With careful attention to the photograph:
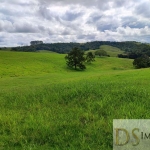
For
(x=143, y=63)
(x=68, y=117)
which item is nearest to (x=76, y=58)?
(x=143, y=63)

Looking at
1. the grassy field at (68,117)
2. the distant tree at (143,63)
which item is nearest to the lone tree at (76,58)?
the distant tree at (143,63)

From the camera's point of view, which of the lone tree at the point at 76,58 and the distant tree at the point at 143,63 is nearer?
the lone tree at the point at 76,58

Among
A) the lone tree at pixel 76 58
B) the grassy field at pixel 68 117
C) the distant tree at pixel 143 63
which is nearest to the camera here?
the grassy field at pixel 68 117

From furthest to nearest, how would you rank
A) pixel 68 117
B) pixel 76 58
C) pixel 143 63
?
pixel 143 63
pixel 76 58
pixel 68 117

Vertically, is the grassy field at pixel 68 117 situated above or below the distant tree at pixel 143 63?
above

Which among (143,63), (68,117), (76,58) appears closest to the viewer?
(68,117)

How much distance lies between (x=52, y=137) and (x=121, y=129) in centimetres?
225

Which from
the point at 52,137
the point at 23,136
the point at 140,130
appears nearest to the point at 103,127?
the point at 140,130

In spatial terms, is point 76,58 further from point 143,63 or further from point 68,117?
point 68,117

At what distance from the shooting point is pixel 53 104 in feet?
33.9

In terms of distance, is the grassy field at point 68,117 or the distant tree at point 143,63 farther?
the distant tree at point 143,63

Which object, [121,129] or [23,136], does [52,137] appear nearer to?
[23,136]

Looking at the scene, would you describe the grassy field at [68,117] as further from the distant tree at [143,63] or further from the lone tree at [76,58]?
the distant tree at [143,63]

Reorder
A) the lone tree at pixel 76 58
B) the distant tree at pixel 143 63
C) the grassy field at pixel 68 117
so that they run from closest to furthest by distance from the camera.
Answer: the grassy field at pixel 68 117 < the lone tree at pixel 76 58 < the distant tree at pixel 143 63
